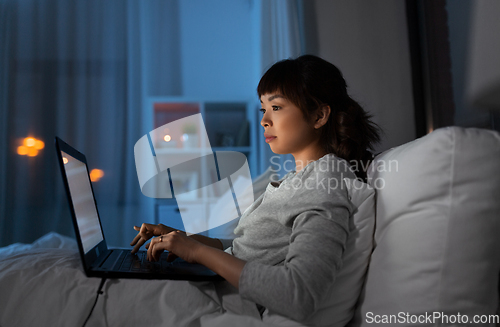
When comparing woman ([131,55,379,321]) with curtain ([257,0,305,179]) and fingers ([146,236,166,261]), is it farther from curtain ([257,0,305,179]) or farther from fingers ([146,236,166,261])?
curtain ([257,0,305,179])

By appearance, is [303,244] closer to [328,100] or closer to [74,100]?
[328,100]

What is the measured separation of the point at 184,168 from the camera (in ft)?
8.22

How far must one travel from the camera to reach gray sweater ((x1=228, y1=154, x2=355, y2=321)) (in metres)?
0.56

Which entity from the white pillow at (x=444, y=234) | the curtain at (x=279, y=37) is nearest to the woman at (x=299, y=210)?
the white pillow at (x=444, y=234)

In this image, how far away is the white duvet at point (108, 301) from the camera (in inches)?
23.6

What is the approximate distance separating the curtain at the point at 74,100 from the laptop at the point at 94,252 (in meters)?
1.54

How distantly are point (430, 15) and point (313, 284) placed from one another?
1.73 meters

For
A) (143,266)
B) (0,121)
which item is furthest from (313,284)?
(0,121)

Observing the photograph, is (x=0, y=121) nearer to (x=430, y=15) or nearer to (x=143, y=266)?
(x=143, y=266)

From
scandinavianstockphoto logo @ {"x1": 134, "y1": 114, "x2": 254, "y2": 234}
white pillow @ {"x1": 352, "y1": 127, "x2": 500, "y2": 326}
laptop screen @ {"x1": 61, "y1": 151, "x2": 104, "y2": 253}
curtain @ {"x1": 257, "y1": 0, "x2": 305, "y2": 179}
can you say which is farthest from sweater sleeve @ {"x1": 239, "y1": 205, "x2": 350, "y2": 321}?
scandinavianstockphoto logo @ {"x1": 134, "y1": 114, "x2": 254, "y2": 234}

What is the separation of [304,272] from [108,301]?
1.30 ft

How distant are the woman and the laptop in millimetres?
40

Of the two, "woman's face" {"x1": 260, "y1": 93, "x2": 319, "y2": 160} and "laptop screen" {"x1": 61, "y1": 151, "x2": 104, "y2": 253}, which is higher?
"woman's face" {"x1": 260, "y1": 93, "x2": 319, "y2": 160}

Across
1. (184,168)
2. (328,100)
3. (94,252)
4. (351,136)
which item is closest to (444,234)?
(351,136)
